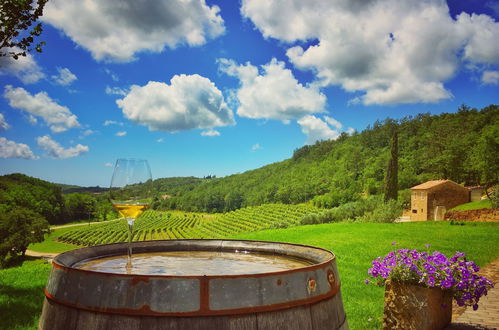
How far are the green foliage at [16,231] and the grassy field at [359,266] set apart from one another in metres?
33.0

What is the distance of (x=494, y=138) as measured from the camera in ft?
106

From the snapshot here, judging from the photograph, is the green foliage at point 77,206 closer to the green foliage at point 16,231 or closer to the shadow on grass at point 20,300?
the green foliage at point 16,231

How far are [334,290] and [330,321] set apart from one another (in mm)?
124

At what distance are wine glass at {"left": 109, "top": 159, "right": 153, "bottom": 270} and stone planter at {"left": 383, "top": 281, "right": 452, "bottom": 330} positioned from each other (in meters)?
4.05

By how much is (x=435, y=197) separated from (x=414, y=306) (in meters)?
32.9

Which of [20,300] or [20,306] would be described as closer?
[20,306]

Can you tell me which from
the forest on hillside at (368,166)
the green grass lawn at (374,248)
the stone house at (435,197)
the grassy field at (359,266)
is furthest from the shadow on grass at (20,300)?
the forest on hillside at (368,166)

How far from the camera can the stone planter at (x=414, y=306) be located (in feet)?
14.8

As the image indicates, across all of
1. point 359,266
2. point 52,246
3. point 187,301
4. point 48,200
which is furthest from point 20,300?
point 48,200

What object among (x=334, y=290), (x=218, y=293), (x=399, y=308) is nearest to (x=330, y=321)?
(x=334, y=290)

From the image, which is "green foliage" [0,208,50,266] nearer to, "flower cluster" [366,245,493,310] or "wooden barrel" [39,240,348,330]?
"flower cluster" [366,245,493,310]

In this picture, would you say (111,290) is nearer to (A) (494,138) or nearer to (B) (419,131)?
(A) (494,138)

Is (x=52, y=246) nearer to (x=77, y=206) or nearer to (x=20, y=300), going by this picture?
(x=77, y=206)

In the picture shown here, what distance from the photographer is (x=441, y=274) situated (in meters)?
4.45
